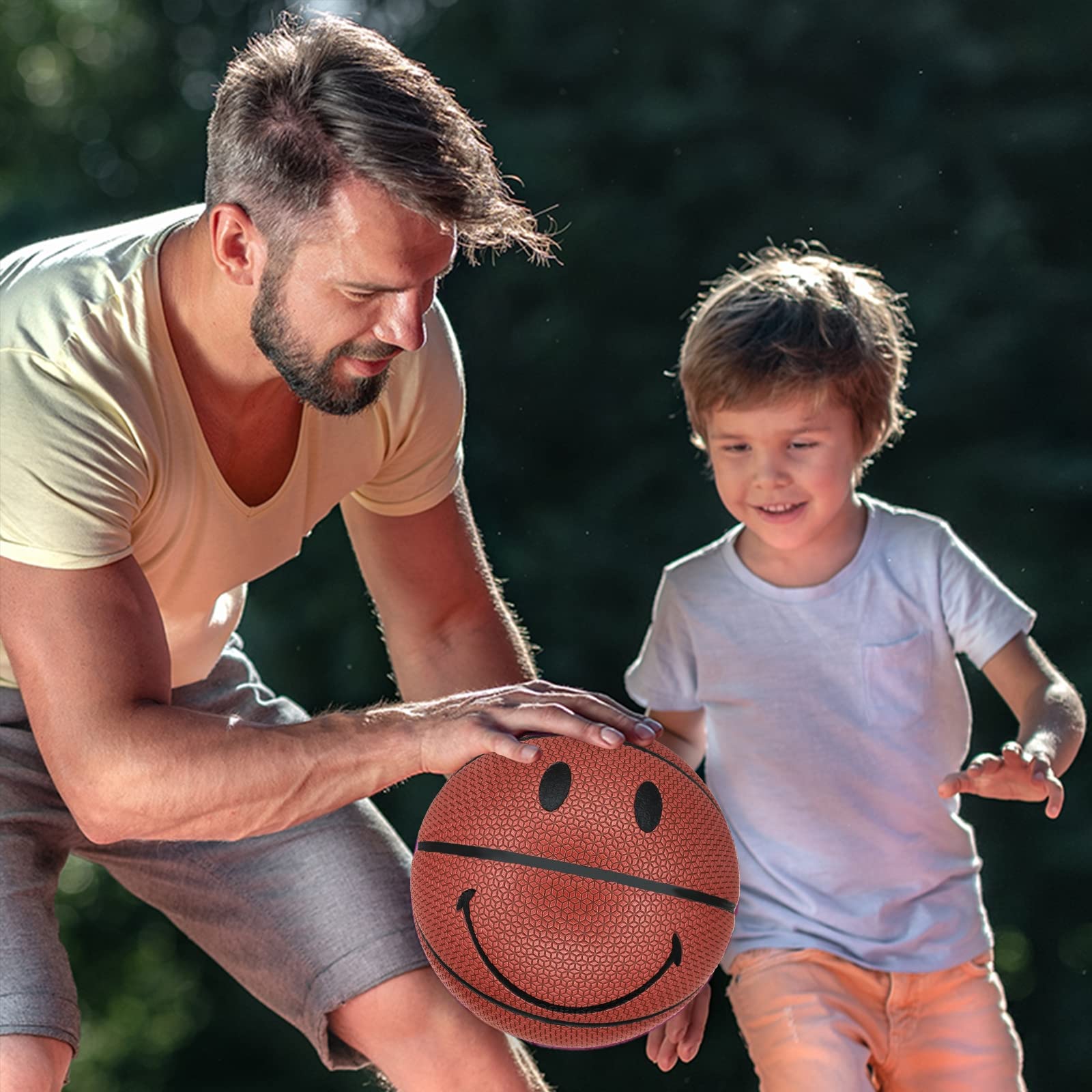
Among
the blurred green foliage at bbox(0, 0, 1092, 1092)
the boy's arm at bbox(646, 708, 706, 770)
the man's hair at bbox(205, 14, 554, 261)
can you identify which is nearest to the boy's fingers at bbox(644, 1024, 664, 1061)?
the boy's arm at bbox(646, 708, 706, 770)

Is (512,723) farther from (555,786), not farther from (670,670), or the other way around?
(670,670)

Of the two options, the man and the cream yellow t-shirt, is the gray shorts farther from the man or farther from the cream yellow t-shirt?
the cream yellow t-shirt

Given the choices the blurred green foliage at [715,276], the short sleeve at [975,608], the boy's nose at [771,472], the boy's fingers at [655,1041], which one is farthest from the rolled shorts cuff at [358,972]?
the blurred green foliage at [715,276]

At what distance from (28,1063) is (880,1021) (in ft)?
5.45

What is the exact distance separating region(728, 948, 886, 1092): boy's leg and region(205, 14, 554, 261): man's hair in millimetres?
1559

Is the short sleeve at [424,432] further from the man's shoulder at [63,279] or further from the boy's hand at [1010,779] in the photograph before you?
the boy's hand at [1010,779]

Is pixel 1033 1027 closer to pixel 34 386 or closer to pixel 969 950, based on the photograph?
pixel 969 950

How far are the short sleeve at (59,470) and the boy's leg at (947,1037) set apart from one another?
1810mm

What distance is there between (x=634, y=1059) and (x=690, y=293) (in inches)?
136

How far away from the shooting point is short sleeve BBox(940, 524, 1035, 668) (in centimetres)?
371

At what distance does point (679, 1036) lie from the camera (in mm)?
3420

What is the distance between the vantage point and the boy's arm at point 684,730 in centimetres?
393

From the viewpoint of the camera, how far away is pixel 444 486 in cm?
394

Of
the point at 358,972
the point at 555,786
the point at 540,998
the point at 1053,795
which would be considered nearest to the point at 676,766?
the point at 555,786
